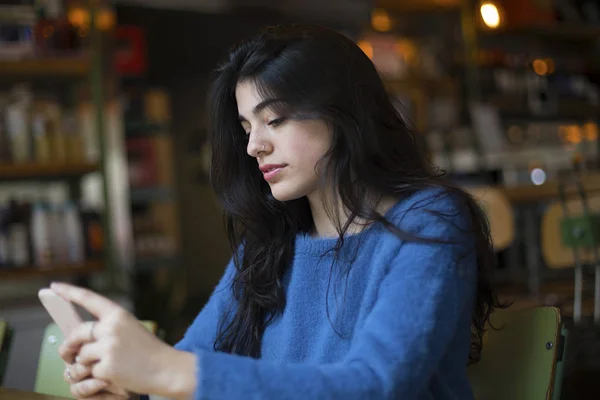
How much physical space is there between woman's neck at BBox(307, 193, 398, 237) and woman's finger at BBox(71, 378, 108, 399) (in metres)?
0.45

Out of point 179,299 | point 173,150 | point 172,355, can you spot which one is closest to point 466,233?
point 172,355

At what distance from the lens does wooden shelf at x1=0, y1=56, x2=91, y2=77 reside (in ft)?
12.3

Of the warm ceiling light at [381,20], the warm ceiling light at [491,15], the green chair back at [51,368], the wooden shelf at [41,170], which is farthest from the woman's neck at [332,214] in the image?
the warm ceiling light at [381,20]

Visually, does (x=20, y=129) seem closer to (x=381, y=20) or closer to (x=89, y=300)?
(x=89, y=300)

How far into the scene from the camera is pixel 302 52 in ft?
4.04

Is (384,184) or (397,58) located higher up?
(397,58)

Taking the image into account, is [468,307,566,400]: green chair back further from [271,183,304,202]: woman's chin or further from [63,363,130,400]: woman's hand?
[63,363,130,400]: woman's hand

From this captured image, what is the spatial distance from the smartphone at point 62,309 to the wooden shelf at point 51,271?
2.69 meters

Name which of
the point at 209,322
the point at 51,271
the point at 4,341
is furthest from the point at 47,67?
the point at 209,322

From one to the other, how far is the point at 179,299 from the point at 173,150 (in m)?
1.48

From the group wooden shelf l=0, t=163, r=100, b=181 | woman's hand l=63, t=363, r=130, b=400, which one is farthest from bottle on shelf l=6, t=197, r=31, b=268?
woman's hand l=63, t=363, r=130, b=400

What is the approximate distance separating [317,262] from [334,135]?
23cm

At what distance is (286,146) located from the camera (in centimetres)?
123

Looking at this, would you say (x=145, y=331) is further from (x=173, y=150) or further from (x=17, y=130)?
(x=173, y=150)
